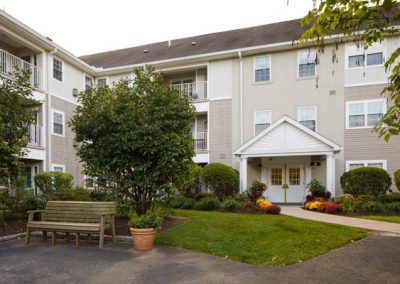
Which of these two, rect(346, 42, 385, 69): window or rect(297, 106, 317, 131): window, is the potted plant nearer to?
rect(297, 106, 317, 131): window

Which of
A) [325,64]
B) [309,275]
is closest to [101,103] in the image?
[309,275]

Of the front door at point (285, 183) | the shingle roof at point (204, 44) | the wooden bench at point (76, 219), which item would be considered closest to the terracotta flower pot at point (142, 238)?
the wooden bench at point (76, 219)

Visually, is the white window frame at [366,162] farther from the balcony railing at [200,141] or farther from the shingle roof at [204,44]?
the balcony railing at [200,141]

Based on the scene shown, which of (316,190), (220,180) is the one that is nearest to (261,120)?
(220,180)

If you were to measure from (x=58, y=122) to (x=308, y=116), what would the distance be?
13.8 m

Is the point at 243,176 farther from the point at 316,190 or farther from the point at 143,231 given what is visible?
the point at 143,231

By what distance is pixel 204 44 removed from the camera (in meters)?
21.1

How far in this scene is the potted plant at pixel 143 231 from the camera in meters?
6.72

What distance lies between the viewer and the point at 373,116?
1540 centimetres

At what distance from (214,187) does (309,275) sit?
9930 millimetres

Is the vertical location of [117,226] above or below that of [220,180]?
below

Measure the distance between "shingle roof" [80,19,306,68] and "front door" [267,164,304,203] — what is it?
714 cm

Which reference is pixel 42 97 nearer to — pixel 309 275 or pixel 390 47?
pixel 309 275

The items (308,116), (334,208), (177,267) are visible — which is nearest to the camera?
(177,267)
